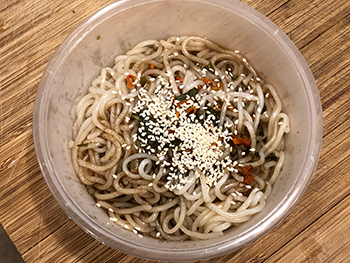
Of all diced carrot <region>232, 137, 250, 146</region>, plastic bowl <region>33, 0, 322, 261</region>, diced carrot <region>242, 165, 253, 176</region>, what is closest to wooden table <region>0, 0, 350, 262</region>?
plastic bowl <region>33, 0, 322, 261</region>

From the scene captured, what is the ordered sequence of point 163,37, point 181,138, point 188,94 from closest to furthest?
point 181,138, point 188,94, point 163,37

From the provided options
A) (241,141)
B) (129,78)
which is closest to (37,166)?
(129,78)

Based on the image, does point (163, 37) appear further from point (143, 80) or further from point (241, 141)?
point (241, 141)

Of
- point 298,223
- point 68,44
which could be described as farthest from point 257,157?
point 68,44

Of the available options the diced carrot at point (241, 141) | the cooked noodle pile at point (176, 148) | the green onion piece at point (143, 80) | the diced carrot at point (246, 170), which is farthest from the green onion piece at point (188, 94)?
the diced carrot at point (246, 170)

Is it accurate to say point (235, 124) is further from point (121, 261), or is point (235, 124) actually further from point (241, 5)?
point (121, 261)
